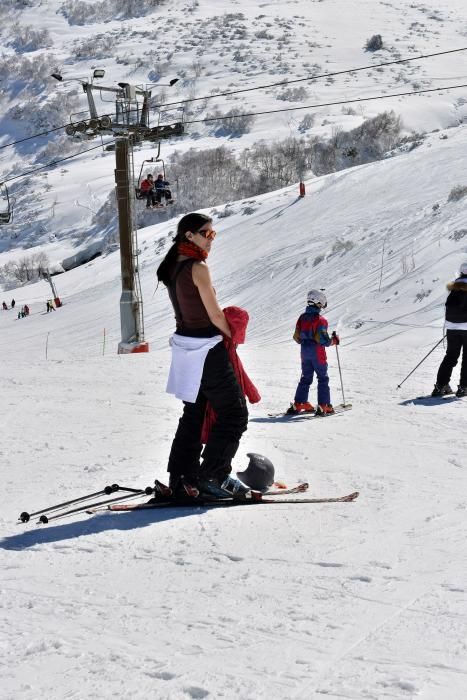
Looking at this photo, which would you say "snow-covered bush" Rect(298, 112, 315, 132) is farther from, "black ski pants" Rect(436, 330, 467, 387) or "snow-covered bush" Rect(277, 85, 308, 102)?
"black ski pants" Rect(436, 330, 467, 387)

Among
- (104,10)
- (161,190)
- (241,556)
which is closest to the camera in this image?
(241,556)

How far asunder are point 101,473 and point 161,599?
8.53ft

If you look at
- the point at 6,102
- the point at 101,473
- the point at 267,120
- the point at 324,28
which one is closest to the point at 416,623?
the point at 101,473

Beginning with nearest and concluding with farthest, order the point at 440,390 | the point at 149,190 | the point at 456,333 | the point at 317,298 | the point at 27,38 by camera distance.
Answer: the point at 317,298 < the point at 440,390 < the point at 456,333 < the point at 149,190 < the point at 27,38

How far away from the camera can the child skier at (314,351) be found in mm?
8992

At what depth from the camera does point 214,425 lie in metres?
5.12

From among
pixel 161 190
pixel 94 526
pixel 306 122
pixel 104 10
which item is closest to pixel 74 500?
pixel 94 526

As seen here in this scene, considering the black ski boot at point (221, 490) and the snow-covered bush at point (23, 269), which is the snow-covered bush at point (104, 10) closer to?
the snow-covered bush at point (23, 269)

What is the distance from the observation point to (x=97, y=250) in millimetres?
64188

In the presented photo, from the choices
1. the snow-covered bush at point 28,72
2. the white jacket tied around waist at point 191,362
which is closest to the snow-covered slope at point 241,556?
the white jacket tied around waist at point 191,362

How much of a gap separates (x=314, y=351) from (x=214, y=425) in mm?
4131

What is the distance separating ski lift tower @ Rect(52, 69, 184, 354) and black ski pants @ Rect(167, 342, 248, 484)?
52.0 ft

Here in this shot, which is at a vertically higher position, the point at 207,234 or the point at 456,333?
the point at 207,234

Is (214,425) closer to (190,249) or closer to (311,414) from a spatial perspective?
(190,249)
